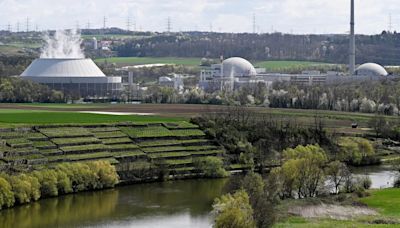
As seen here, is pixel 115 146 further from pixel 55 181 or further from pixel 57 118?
pixel 55 181

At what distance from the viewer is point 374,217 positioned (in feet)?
84.2

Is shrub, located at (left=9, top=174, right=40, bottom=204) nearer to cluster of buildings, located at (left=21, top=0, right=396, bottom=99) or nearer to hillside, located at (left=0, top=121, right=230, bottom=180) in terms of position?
hillside, located at (left=0, top=121, right=230, bottom=180)

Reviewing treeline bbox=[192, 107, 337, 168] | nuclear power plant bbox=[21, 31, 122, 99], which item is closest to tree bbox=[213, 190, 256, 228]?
treeline bbox=[192, 107, 337, 168]

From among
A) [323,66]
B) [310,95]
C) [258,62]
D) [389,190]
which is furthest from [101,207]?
[258,62]

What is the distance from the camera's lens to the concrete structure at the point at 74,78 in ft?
223

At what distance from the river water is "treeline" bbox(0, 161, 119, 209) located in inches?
12.4

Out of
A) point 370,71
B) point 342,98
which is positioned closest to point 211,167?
point 342,98

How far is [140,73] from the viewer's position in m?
95.2

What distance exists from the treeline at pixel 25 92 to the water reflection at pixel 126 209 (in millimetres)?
29809

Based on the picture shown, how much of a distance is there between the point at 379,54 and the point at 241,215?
9072 cm

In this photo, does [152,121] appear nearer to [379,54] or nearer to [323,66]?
[323,66]

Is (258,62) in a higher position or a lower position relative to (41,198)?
higher

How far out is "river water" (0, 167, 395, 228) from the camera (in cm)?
2653

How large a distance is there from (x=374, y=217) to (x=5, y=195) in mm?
11143
